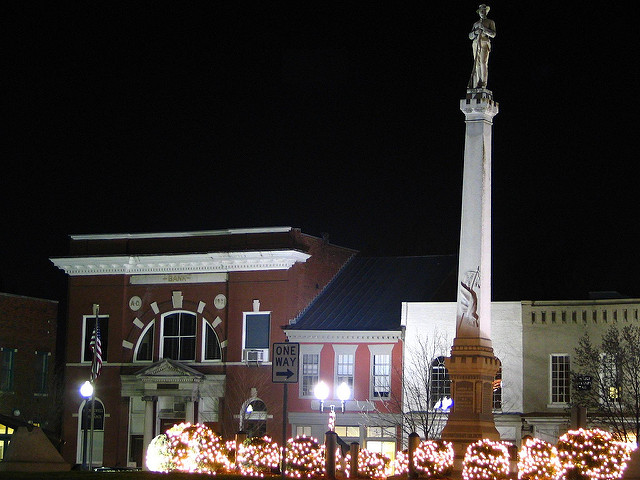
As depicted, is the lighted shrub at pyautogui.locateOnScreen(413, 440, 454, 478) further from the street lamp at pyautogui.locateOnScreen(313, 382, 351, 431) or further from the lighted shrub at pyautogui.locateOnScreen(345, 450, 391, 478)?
the street lamp at pyautogui.locateOnScreen(313, 382, 351, 431)

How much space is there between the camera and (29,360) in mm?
66750

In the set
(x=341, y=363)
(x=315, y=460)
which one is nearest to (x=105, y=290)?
(x=341, y=363)

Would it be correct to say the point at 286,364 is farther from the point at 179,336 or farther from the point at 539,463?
the point at 179,336

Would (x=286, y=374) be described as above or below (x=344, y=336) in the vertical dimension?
below

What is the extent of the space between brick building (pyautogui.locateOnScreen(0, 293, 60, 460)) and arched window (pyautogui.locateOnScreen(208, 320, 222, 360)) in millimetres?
10746

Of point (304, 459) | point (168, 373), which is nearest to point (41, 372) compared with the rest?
point (168, 373)

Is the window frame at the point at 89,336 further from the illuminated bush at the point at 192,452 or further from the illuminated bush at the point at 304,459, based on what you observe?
the illuminated bush at the point at 304,459

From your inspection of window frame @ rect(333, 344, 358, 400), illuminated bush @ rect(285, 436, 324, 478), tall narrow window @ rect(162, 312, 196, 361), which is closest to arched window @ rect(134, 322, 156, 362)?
tall narrow window @ rect(162, 312, 196, 361)

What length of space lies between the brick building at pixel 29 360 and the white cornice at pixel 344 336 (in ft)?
51.6

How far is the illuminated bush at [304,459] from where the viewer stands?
108ft

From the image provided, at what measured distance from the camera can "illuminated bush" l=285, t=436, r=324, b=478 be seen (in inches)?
1298

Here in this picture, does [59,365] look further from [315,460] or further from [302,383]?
[315,460]

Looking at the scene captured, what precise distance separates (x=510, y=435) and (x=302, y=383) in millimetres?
9670

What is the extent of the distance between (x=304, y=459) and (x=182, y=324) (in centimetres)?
2615
